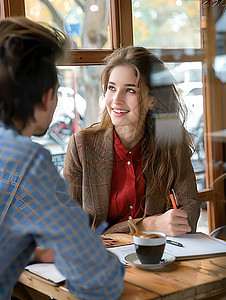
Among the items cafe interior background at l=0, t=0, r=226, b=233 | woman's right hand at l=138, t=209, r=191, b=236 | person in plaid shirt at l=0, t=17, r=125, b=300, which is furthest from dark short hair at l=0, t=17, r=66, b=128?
cafe interior background at l=0, t=0, r=226, b=233

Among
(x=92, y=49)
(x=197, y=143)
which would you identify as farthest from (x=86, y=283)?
(x=92, y=49)

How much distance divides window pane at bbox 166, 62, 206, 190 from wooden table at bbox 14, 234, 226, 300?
77 centimetres

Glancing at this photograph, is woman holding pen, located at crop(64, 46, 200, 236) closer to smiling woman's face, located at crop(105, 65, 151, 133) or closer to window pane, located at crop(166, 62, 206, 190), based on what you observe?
smiling woman's face, located at crop(105, 65, 151, 133)

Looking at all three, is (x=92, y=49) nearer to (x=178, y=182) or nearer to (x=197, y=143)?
(x=197, y=143)

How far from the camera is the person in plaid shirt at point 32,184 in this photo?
29.4 inches

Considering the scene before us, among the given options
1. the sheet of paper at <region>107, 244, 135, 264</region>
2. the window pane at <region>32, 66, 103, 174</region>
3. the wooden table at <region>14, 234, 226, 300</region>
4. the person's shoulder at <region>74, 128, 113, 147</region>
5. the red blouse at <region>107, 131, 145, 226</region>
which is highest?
the window pane at <region>32, 66, 103, 174</region>

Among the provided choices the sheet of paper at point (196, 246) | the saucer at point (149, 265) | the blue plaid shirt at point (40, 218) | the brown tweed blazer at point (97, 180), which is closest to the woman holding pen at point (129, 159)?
the brown tweed blazer at point (97, 180)

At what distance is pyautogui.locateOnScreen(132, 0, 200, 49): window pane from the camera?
1.80 meters

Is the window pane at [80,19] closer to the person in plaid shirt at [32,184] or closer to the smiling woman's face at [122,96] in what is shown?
the smiling woman's face at [122,96]

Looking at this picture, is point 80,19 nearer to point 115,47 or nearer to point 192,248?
point 115,47

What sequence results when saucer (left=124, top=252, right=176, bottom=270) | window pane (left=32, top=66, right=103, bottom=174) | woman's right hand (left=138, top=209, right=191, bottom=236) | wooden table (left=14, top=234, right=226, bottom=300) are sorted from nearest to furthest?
wooden table (left=14, top=234, right=226, bottom=300) → saucer (left=124, top=252, right=176, bottom=270) → woman's right hand (left=138, top=209, right=191, bottom=236) → window pane (left=32, top=66, right=103, bottom=174)

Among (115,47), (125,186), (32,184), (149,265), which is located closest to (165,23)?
(115,47)

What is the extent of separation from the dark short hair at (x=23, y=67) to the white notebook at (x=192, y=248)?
19.5 inches

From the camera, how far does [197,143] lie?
74.5 inches
